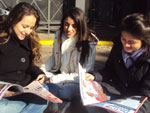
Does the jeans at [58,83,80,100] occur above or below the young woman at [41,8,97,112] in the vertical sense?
below

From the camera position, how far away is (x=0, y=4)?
6.68 m

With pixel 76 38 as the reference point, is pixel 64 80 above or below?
below

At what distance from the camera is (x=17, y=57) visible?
7.59 feet

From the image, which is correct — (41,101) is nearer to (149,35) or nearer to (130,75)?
(130,75)

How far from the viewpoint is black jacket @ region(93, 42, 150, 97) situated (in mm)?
2067

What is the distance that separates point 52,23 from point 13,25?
4.97m

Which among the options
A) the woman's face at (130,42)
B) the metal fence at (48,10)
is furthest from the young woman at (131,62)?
the metal fence at (48,10)

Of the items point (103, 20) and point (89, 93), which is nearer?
point (89, 93)

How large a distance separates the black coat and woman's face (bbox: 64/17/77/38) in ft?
1.51

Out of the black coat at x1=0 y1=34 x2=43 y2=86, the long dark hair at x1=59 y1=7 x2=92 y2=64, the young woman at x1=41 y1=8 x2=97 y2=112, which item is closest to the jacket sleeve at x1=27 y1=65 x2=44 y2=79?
the black coat at x1=0 y1=34 x2=43 y2=86

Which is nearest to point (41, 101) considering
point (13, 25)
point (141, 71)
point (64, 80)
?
point (64, 80)

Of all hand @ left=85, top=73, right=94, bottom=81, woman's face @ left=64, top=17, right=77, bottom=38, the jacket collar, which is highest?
woman's face @ left=64, top=17, right=77, bottom=38

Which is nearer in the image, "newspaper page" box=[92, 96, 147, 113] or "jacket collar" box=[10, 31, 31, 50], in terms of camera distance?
"newspaper page" box=[92, 96, 147, 113]

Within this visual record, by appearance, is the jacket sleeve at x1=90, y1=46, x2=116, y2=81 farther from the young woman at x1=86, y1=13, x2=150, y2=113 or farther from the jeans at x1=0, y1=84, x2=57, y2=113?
the jeans at x1=0, y1=84, x2=57, y2=113
